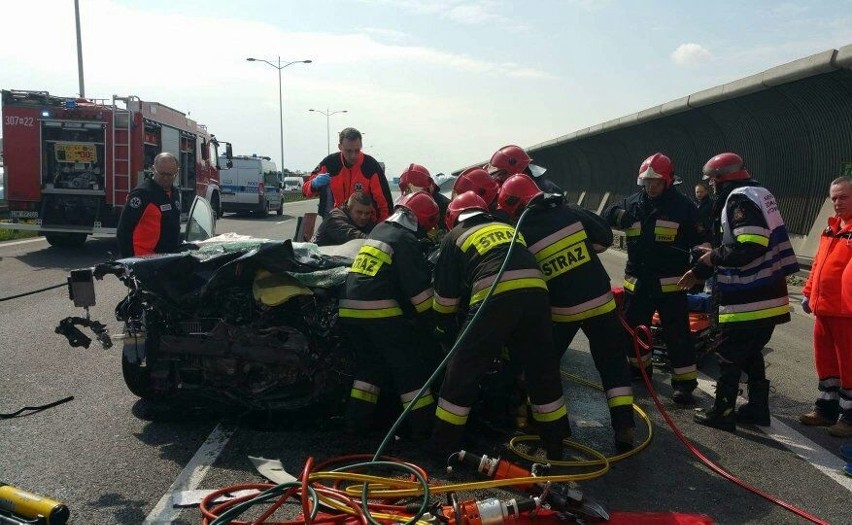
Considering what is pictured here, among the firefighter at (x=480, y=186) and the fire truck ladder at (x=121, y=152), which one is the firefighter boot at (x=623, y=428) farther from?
the fire truck ladder at (x=121, y=152)

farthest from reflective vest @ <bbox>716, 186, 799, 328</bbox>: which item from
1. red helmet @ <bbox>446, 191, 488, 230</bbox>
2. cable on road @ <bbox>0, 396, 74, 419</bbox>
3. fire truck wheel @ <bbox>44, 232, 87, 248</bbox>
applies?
fire truck wheel @ <bbox>44, 232, 87, 248</bbox>

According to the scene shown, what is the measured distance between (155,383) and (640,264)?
11.9ft

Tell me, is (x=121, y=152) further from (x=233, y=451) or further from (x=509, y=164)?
(x=233, y=451)

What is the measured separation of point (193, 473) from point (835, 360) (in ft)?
14.3

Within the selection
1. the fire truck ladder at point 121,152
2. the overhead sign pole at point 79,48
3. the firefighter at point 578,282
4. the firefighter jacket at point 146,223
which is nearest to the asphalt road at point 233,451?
the firefighter at point 578,282

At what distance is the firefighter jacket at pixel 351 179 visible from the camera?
23.1 feet

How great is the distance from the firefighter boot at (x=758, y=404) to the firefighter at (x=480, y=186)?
2.20 metres

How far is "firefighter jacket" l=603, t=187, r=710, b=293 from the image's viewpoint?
5477 millimetres

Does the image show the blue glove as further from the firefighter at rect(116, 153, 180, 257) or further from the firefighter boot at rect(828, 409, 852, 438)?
the firefighter boot at rect(828, 409, 852, 438)

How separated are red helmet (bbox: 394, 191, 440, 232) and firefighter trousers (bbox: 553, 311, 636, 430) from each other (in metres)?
1.16

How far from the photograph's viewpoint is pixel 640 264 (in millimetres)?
5605

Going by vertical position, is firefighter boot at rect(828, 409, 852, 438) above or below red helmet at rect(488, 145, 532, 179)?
below

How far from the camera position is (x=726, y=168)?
5.07 m

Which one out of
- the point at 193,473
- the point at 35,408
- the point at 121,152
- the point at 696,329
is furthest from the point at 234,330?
the point at 121,152
